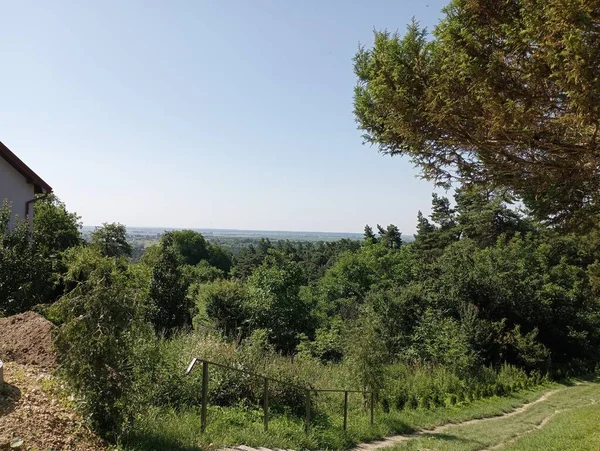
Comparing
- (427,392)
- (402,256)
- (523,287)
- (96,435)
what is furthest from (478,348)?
(402,256)

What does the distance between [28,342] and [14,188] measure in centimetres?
995

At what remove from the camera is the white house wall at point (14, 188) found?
14.0 m

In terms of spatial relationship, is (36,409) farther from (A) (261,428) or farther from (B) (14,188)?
(B) (14,188)

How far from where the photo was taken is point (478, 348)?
1880cm

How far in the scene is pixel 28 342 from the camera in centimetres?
648

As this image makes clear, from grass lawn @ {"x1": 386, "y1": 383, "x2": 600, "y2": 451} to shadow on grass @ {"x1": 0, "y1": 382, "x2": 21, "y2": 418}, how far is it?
19.1 ft

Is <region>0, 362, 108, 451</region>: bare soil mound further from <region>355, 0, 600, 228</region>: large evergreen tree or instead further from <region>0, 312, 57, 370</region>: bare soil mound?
<region>355, 0, 600, 228</region>: large evergreen tree

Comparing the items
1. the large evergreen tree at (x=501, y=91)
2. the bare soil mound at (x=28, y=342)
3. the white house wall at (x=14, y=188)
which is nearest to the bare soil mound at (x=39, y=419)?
the bare soil mound at (x=28, y=342)

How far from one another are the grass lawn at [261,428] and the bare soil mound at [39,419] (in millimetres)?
445

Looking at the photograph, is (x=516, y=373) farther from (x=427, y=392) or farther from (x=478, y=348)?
(x=427, y=392)

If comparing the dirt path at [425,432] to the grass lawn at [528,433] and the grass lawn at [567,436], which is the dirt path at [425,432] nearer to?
the grass lawn at [528,433]

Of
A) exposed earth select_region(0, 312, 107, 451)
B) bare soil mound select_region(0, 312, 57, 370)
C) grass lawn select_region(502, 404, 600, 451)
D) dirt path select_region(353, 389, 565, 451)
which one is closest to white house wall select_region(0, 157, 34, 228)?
bare soil mound select_region(0, 312, 57, 370)

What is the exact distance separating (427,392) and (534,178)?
928 cm

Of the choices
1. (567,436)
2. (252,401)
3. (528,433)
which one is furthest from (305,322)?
(567,436)
